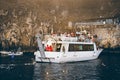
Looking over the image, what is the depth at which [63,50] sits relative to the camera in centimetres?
11506

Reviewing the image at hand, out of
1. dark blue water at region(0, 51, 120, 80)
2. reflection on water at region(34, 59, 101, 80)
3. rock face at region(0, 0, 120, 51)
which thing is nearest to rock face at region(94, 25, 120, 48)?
rock face at region(0, 0, 120, 51)

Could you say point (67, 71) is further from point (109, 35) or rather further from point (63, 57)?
Answer: point (109, 35)

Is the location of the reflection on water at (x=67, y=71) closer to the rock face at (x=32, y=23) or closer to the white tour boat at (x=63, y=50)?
the white tour boat at (x=63, y=50)

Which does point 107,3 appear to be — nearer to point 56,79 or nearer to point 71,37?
point 71,37

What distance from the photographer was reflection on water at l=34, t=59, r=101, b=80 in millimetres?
89062

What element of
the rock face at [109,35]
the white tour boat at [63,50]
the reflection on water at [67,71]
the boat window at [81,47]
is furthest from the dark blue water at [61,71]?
the rock face at [109,35]

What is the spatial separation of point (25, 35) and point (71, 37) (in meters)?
38.7

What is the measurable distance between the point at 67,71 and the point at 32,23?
2442 inches

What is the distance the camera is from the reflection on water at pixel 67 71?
8906 centimetres

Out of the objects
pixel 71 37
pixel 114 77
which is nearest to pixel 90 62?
pixel 71 37

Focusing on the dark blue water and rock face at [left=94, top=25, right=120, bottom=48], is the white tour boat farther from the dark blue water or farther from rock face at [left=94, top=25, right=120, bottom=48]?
rock face at [left=94, top=25, right=120, bottom=48]

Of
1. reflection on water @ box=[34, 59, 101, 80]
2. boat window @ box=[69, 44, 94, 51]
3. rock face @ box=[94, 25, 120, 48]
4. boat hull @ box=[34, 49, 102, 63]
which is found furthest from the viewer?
rock face @ box=[94, 25, 120, 48]

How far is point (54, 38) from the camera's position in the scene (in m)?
117

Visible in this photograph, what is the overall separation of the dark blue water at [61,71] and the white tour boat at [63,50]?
2838 millimetres
